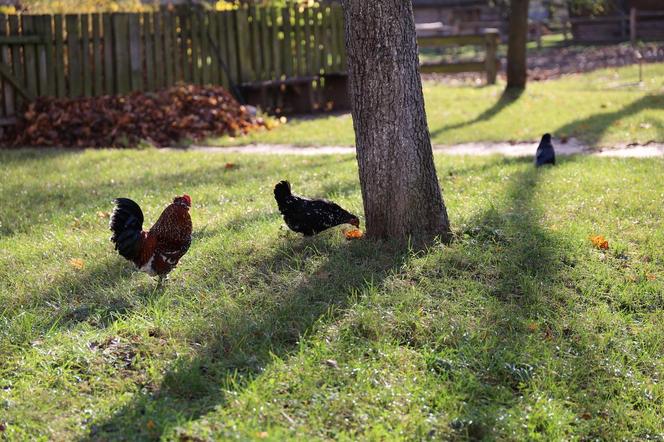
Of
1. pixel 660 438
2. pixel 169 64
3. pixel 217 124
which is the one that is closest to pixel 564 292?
pixel 660 438

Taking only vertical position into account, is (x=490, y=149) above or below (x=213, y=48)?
below

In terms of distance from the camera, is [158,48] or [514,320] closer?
[514,320]

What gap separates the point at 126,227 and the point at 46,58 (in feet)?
30.5

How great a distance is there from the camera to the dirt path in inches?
425

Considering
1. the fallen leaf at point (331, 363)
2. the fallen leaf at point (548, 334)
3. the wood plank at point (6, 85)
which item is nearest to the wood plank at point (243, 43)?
the wood plank at point (6, 85)

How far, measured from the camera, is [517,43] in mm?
16922

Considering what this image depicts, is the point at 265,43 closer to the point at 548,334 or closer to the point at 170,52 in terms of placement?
the point at 170,52

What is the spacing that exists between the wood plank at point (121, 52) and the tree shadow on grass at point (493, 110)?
18.5ft

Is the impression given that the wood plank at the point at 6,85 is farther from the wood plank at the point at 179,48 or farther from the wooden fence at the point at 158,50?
the wood plank at the point at 179,48

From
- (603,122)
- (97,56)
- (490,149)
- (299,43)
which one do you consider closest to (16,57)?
(97,56)

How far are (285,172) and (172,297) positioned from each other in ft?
14.6

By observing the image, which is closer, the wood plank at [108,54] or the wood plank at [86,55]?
the wood plank at [86,55]

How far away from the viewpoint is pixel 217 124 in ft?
45.9

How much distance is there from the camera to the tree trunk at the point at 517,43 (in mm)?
16672
